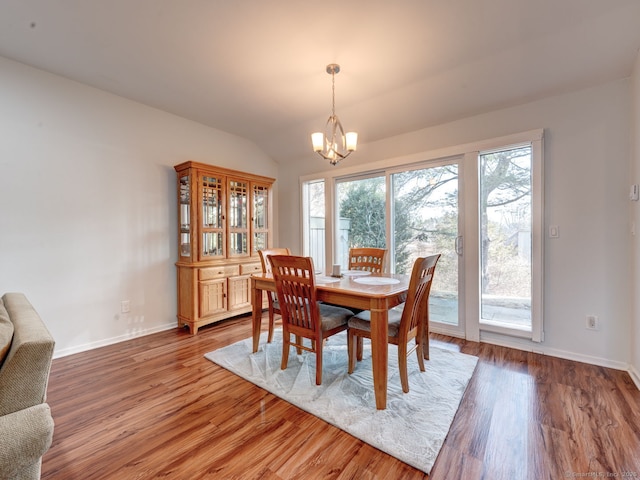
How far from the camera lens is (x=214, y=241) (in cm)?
350

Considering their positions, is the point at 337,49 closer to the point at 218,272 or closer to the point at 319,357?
the point at 319,357

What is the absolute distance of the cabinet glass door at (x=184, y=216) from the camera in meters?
3.36

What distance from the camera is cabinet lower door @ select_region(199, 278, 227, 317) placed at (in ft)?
10.9

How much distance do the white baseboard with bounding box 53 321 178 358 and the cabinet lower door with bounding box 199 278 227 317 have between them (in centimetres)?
52

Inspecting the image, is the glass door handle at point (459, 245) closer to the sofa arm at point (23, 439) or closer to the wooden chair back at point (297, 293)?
the wooden chair back at point (297, 293)

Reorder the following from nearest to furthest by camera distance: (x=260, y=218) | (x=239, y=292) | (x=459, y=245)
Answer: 1. (x=459, y=245)
2. (x=239, y=292)
3. (x=260, y=218)

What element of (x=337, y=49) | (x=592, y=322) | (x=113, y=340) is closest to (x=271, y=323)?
(x=113, y=340)

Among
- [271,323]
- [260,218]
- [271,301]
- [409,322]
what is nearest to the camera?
[409,322]

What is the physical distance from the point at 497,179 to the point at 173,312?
3914 mm

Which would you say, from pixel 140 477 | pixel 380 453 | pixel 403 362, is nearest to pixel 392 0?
pixel 403 362

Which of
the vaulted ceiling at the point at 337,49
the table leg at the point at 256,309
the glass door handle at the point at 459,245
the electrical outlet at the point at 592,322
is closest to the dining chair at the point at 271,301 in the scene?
the table leg at the point at 256,309

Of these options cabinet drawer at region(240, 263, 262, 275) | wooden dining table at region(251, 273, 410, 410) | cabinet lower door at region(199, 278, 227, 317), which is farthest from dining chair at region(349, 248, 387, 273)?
cabinet lower door at region(199, 278, 227, 317)

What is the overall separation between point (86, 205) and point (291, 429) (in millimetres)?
2824

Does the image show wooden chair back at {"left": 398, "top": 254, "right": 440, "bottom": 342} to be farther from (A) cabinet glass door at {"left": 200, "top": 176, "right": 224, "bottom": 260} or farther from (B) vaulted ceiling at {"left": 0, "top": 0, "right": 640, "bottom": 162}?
(A) cabinet glass door at {"left": 200, "top": 176, "right": 224, "bottom": 260}
